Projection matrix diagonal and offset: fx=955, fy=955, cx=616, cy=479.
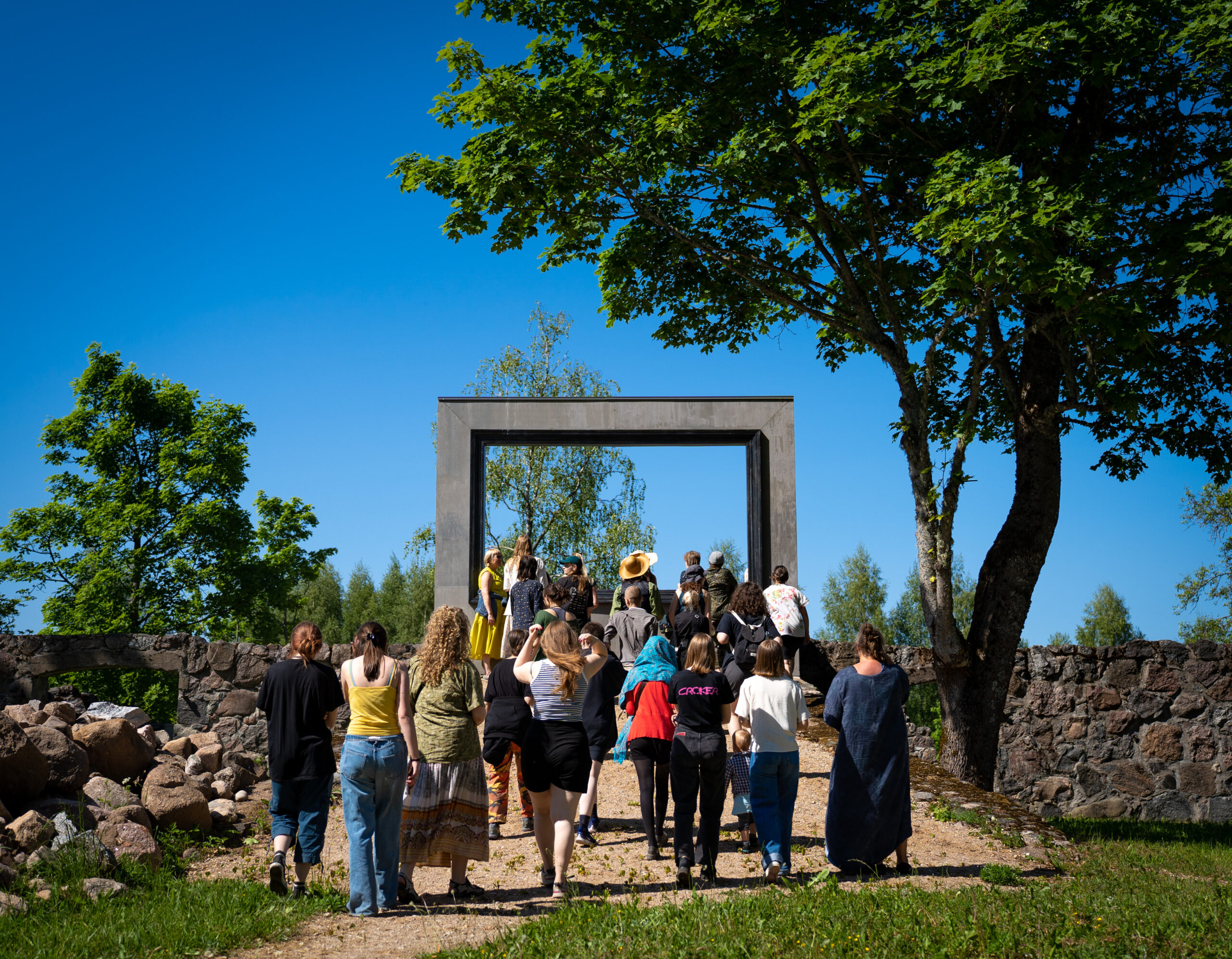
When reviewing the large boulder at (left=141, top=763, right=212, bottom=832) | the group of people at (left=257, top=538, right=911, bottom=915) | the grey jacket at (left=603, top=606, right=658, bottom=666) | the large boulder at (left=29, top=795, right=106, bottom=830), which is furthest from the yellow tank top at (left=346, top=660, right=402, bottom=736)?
the grey jacket at (left=603, top=606, right=658, bottom=666)

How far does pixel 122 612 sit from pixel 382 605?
21.5 meters

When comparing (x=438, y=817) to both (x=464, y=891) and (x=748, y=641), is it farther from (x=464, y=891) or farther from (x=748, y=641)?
(x=748, y=641)

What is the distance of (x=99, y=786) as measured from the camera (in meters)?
8.65

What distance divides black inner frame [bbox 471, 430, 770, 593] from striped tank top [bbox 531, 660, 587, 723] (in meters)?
8.22

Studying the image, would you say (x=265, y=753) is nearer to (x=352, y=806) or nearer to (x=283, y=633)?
(x=352, y=806)

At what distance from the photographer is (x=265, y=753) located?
43.3ft

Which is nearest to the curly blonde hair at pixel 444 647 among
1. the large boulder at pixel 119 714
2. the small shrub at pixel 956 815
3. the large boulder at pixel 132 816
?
the large boulder at pixel 132 816

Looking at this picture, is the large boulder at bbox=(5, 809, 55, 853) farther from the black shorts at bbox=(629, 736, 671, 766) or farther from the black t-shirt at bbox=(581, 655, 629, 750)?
the black shorts at bbox=(629, 736, 671, 766)

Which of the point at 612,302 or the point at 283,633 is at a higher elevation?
the point at 612,302

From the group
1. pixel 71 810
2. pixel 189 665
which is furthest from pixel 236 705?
pixel 71 810

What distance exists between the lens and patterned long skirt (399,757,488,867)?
647cm

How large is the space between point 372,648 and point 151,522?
25255mm

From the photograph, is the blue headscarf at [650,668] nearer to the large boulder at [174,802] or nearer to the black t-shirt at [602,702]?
the black t-shirt at [602,702]

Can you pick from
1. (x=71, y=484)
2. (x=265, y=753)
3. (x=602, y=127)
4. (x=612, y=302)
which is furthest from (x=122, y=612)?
(x=602, y=127)
